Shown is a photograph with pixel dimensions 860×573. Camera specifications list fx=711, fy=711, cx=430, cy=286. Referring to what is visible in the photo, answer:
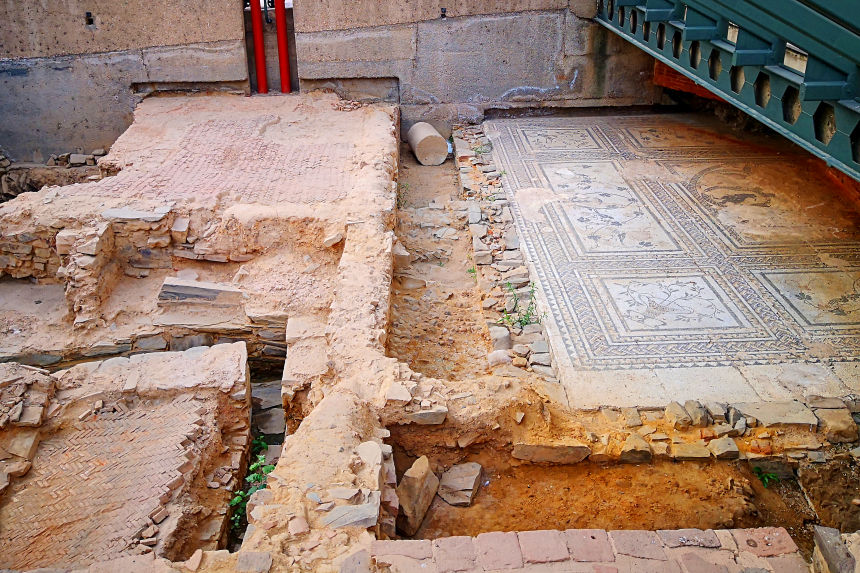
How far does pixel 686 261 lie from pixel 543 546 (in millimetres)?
3060

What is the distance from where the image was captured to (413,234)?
5.59 meters

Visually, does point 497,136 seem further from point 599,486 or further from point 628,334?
point 599,486

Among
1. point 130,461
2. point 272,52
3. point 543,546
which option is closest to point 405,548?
point 543,546

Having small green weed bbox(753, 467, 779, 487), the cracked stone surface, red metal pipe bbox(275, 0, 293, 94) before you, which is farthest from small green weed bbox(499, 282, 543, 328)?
red metal pipe bbox(275, 0, 293, 94)

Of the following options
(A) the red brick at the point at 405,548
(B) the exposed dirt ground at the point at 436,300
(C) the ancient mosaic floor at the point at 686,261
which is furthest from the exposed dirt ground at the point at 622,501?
(B) the exposed dirt ground at the point at 436,300

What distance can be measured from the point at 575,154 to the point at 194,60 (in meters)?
3.97

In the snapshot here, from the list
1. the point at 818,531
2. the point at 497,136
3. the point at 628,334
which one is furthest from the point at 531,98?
the point at 818,531

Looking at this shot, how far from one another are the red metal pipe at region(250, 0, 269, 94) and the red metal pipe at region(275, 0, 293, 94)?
170 millimetres

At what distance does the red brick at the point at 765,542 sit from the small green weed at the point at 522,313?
1.99 m

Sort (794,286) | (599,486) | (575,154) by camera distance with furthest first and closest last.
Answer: (575,154)
(794,286)
(599,486)

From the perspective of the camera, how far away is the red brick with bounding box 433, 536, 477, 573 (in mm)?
2307

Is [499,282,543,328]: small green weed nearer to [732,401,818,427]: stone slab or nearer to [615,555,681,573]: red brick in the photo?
[732,401,818,427]: stone slab

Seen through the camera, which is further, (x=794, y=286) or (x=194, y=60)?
(x=194, y=60)

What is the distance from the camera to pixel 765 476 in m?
3.37
